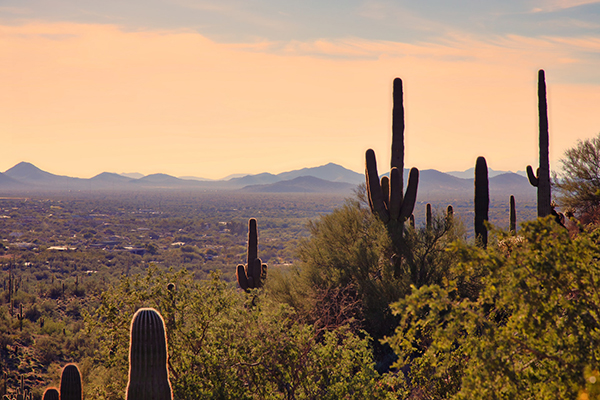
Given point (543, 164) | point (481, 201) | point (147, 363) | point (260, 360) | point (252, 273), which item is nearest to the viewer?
point (147, 363)

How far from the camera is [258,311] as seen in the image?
368 inches

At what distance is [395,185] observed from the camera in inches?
630

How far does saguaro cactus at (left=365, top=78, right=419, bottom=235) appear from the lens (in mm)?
16016

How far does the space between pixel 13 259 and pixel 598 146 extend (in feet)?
169

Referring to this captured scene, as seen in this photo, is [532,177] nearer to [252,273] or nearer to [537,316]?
[252,273]

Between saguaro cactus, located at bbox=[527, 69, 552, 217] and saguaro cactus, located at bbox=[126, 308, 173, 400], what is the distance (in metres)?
14.4

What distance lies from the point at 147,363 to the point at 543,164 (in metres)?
15.3

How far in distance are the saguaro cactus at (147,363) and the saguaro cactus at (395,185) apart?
10.1 m

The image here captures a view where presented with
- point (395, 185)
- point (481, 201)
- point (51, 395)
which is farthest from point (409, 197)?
point (51, 395)

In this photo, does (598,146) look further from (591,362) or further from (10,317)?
(10,317)

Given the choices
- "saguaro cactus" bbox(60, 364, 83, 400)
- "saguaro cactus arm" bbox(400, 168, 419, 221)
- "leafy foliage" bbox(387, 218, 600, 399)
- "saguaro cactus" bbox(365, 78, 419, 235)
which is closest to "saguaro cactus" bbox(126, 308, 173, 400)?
"saguaro cactus" bbox(60, 364, 83, 400)

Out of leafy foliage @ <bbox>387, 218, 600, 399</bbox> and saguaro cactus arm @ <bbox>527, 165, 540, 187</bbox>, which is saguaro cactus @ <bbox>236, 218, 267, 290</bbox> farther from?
leafy foliage @ <bbox>387, 218, 600, 399</bbox>

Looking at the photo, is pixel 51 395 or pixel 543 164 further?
pixel 543 164

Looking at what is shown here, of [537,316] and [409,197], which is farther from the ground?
[409,197]
